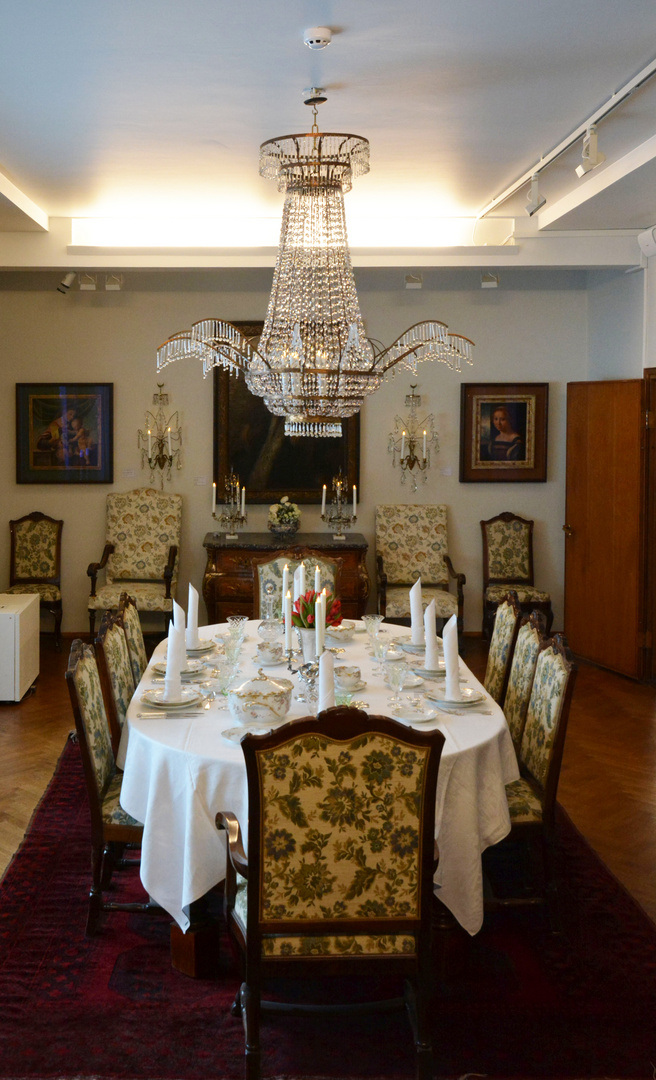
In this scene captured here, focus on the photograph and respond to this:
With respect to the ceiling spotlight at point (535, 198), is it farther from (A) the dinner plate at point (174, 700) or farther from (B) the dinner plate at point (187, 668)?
(A) the dinner plate at point (174, 700)

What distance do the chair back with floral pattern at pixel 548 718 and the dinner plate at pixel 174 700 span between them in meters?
1.25

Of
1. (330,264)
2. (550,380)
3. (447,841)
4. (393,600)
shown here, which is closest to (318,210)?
(330,264)

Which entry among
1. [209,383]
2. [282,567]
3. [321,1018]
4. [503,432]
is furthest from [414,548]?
[321,1018]

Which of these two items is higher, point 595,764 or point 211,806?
point 211,806

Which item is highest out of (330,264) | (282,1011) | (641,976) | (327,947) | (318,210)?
(318,210)

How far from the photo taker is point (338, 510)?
7738 millimetres

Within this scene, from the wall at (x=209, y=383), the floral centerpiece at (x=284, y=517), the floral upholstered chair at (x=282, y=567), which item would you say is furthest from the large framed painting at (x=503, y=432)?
the floral upholstered chair at (x=282, y=567)

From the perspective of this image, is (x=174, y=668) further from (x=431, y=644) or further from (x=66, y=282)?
(x=66, y=282)

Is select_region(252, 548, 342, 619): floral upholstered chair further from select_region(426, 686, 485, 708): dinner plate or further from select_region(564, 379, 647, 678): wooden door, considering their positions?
select_region(564, 379, 647, 678): wooden door

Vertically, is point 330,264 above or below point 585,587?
above

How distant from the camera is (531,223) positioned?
649 cm

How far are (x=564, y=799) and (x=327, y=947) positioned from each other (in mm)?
2484

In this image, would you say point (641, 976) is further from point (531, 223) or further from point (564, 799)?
point (531, 223)

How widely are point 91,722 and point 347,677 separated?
97 cm
